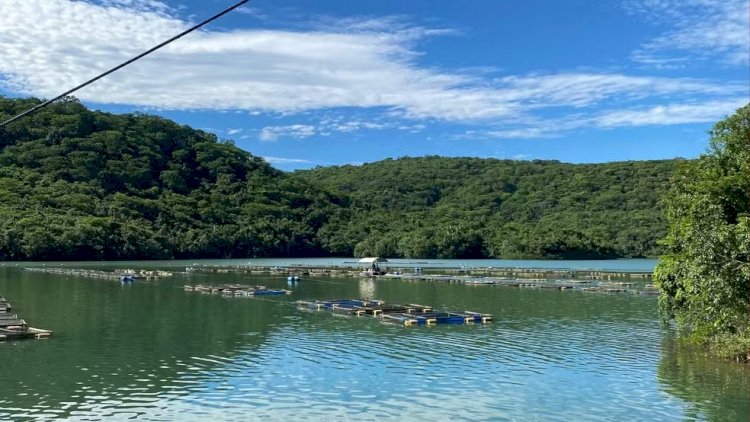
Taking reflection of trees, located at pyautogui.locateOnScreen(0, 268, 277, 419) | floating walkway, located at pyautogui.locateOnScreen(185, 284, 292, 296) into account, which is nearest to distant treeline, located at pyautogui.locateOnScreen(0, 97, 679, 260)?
floating walkway, located at pyautogui.locateOnScreen(185, 284, 292, 296)

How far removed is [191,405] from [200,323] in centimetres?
2113

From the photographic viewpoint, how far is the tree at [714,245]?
23766mm

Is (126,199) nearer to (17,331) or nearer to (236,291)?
(236,291)

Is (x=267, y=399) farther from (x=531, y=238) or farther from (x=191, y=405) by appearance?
(x=531, y=238)

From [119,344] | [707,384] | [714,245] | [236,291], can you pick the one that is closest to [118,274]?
[236,291]

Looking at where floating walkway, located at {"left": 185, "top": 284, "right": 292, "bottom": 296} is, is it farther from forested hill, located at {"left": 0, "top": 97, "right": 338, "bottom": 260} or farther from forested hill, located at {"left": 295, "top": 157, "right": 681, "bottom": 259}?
forested hill, located at {"left": 295, "top": 157, "right": 681, "bottom": 259}

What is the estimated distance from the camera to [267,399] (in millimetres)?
22469

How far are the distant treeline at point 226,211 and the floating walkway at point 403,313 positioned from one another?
90.0m

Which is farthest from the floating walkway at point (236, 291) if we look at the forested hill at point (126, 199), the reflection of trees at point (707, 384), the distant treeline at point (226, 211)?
the forested hill at point (126, 199)

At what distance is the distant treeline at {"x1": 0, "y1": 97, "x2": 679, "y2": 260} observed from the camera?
13625 cm

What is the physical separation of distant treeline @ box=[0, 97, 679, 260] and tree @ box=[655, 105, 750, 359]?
105 m

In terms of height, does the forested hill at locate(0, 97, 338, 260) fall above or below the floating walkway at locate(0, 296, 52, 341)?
above

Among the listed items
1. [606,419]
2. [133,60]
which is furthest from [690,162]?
[133,60]

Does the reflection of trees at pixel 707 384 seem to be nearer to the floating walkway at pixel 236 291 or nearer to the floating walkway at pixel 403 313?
the floating walkway at pixel 403 313
